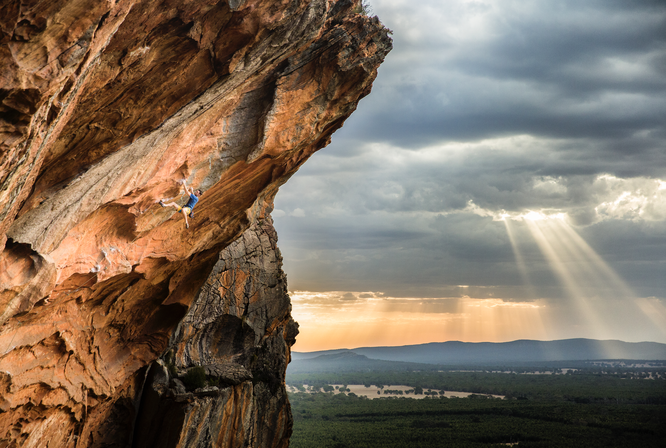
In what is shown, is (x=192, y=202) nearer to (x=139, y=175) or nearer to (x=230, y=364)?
(x=139, y=175)

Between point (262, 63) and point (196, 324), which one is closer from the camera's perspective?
point (262, 63)

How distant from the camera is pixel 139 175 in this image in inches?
554

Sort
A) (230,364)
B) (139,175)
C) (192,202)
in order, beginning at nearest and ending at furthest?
1. (139,175)
2. (192,202)
3. (230,364)

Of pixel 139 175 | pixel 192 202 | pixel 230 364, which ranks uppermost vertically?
pixel 139 175

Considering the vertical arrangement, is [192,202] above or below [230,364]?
above

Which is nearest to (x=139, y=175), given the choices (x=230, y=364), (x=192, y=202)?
(x=192, y=202)

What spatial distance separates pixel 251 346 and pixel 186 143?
16.5m

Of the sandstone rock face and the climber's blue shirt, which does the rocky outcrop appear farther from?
the climber's blue shirt

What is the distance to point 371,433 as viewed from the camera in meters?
90.2

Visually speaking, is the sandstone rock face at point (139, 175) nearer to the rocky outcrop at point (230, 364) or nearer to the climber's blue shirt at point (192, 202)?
the rocky outcrop at point (230, 364)

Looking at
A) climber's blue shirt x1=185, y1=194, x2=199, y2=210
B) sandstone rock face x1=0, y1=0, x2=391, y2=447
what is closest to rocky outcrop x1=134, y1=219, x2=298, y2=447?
sandstone rock face x1=0, y1=0, x2=391, y2=447

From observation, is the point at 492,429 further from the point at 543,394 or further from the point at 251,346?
the point at 251,346

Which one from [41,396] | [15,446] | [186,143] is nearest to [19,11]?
[186,143]

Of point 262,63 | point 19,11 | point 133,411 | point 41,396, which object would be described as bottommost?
point 133,411
